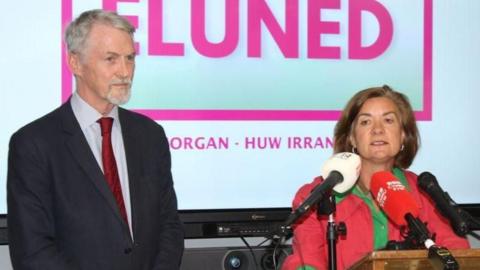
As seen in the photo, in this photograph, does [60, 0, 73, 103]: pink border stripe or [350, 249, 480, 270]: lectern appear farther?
[60, 0, 73, 103]: pink border stripe

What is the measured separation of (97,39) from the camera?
358cm

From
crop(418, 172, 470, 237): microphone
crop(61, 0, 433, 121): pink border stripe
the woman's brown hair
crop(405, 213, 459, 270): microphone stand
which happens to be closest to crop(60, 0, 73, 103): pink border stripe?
crop(61, 0, 433, 121): pink border stripe

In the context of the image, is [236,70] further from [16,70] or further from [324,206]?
[324,206]

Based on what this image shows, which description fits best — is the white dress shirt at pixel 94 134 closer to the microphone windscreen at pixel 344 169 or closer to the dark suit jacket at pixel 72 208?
the dark suit jacket at pixel 72 208

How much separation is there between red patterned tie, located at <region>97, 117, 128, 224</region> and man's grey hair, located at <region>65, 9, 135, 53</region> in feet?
1.09

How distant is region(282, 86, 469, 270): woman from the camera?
3.71 metres

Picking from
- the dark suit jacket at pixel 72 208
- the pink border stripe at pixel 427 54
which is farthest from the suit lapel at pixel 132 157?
the pink border stripe at pixel 427 54

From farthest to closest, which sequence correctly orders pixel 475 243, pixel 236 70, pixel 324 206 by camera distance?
pixel 475 243
pixel 236 70
pixel 324 206

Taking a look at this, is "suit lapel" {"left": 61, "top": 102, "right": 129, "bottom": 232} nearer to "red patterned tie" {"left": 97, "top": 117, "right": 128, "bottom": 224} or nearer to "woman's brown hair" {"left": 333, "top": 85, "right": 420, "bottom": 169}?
"red patterned tie" {"left": 97, "top": 117, "right": 128, "bottom": 224}

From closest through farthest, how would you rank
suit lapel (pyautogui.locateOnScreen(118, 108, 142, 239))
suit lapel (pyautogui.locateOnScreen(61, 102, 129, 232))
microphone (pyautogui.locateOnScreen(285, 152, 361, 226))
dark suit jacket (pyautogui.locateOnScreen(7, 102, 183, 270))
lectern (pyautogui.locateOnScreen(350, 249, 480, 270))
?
lectern (pyautogui.locateOnScreen(350, 249, 480, 270)) → microphone (pyautogui.locateOnScreen(285, 152, 361, 226)) → dark suit jacket (pyautogui.locateOnScreen(7, 102, 183, 270)) → suit lapel (pyautogui.locateOnScreen(61, 102, 129, 232)) → suit lapel (pyautogui.locateOnScreen(118, 108, 142, 239))

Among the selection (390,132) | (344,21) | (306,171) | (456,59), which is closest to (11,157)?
(390,132)

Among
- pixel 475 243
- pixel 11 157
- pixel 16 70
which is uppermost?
pixel 16 70

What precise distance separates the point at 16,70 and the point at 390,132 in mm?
1994

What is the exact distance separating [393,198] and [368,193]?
0.75 m
